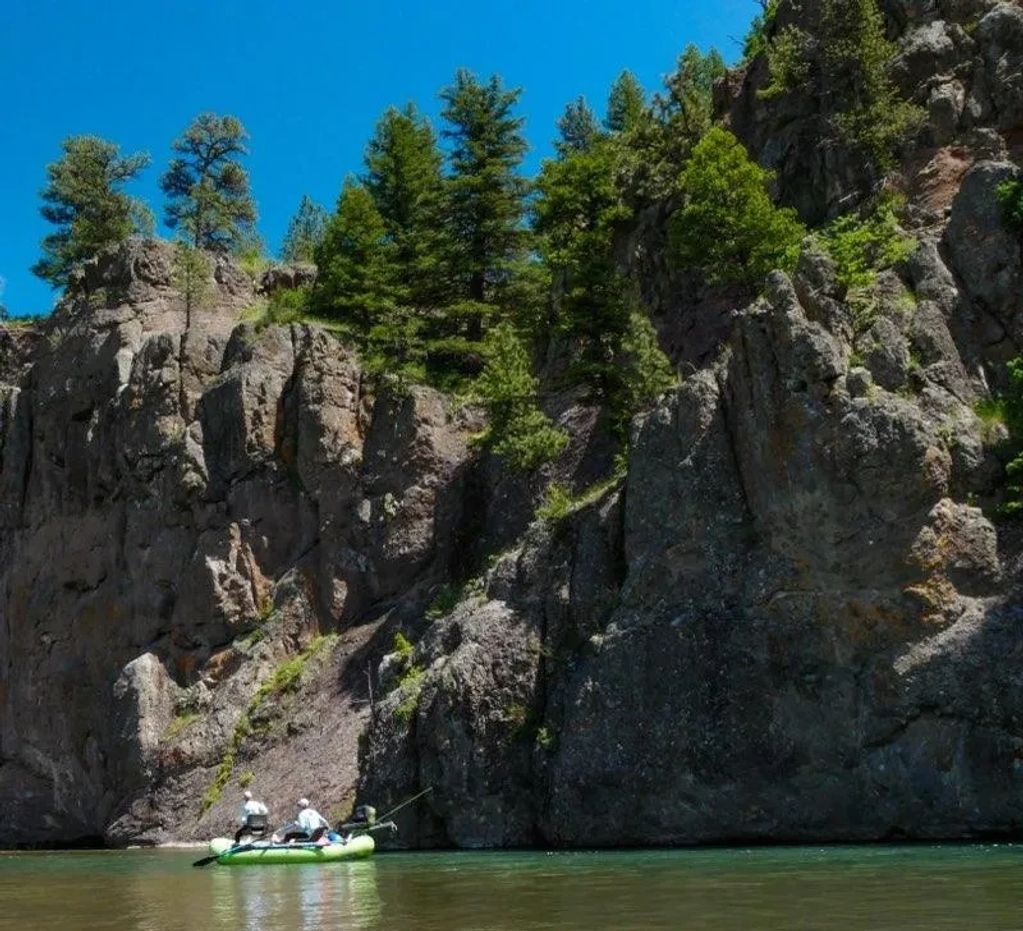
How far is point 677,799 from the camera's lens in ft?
103

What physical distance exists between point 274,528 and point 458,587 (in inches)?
368

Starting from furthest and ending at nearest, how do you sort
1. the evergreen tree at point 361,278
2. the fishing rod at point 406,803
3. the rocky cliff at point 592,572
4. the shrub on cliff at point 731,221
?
the evergreen tree at point 361,278 → the shrub on cliff at point 731,221 → the fishing rod at point 406,803 → the rocky cliff at point 592,572

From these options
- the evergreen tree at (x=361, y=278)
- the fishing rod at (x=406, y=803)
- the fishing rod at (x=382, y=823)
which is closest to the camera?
the fishing rod at (x=382, y=823)

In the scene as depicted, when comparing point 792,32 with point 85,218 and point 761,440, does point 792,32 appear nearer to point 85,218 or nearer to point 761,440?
point 761,440

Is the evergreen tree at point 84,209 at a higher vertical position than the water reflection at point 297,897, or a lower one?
higher

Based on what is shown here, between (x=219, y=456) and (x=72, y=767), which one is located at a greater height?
(x=219, y=456)

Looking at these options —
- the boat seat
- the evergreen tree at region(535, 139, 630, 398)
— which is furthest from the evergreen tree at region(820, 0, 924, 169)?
the boat seat

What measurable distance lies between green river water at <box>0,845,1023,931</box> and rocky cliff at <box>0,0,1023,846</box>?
11.4 ft

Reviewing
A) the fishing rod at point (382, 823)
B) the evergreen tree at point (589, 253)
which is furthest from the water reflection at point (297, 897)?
the evergreen tree at point (589, 253)

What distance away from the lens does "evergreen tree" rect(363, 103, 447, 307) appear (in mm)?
56188

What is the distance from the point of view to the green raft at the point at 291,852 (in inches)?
1272

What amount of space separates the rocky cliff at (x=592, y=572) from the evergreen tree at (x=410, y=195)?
6.82 metres

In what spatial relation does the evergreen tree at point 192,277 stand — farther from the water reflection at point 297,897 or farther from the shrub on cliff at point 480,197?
the water reflection at point 297,897

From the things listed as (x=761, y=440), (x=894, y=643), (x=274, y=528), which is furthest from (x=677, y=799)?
(x=274, y=528)
